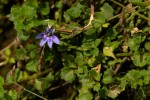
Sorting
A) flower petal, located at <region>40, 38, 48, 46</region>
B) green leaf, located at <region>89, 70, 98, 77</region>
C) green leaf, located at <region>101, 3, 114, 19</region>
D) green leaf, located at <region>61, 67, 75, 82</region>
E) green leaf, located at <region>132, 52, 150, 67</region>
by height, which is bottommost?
green leaf, located at <region>61, 67, 75, 82</region>

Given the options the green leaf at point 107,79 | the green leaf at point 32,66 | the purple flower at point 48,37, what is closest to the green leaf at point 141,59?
the green leaf at point 107,79

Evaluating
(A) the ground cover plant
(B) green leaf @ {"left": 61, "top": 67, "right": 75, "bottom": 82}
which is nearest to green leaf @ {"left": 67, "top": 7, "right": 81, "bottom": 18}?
(A) the ground cover plant

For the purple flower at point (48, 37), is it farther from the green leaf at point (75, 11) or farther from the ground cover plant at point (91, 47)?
the green leaf at point (75, 11)

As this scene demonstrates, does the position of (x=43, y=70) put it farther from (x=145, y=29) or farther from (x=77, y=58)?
(x=145, y=29)

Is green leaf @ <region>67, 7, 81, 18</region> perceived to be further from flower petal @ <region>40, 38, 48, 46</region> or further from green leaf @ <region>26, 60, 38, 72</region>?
green leaf @ <region>26, 60, 38, 72</region>

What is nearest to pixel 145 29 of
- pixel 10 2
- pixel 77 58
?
pixel 77 58

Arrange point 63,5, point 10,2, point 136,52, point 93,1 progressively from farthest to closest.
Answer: point 10,2
point 63,5
point 93,1
point 136,52

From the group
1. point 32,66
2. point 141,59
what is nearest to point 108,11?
point 141,59
